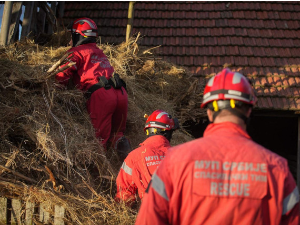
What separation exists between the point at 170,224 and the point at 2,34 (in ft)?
18.3

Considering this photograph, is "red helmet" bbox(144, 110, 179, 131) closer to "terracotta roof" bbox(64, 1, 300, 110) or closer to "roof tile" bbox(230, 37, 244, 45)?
"terracotta roof" bbox(64, 1, 300, 110)

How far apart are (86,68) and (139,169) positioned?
6.38ft

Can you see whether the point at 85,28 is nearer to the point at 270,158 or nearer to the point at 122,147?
the point at 122,147

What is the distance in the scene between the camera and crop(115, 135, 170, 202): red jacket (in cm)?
374

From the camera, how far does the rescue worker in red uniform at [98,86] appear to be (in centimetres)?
511

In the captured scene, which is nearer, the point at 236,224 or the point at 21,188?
the point at 236,224

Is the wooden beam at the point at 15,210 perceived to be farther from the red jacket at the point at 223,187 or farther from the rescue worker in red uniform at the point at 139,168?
the red jacket at the point at 223,187

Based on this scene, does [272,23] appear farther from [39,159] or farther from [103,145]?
[39,159]

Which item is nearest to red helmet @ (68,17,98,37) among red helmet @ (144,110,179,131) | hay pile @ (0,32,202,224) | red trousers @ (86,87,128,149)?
hay pile @ (0,32,202,224)

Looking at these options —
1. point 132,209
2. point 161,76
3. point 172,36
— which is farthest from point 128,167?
point 172,36

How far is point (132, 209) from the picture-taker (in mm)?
3885

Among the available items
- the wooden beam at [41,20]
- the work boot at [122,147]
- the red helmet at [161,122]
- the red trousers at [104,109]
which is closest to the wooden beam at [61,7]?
the wooden beam at [41,20]

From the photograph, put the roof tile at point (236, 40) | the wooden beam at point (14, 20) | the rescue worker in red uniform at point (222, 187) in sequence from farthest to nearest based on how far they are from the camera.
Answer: the roof tile at point (236, 40), the wooden beam at point (14, 20), the rescue worker in red uniform at point (222, 187)

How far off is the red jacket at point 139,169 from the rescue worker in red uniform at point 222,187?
172 centimetres
